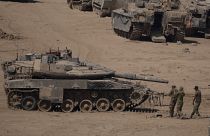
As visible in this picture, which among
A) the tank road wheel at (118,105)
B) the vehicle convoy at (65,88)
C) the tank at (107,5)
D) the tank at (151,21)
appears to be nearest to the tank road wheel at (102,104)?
the vehicle convoy at (65,88)

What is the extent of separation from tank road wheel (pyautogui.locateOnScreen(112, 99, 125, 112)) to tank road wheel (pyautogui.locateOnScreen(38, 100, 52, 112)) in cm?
227


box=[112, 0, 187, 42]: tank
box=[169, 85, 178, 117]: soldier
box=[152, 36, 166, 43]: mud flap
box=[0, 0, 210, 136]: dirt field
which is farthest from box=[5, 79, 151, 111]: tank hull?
box=[152, 36, 166, 43]: mud flap

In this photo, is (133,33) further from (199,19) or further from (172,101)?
(172,101)

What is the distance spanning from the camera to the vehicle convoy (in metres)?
20.0

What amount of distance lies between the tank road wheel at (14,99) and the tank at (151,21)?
14630 mm

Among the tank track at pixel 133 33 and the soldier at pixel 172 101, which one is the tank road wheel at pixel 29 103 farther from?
the tank track at pixel 133 33

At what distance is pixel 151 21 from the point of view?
110ft

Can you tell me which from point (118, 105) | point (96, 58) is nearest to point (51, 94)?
point (118, 105)

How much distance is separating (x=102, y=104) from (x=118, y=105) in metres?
0.58

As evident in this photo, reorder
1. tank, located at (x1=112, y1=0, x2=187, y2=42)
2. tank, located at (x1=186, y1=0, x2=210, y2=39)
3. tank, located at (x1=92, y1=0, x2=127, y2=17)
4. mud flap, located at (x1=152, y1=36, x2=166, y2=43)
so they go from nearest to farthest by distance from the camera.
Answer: tank, located at (x1=112, y1=0, x2=187, y2=42), mud flap, located at (x1=152, y1=36, x2=166, y2=43), tank, located at (x1=186, y1=0, x2=210, y2=39), tank, located at (x1=92, y1=0, x2=127, y2=17)

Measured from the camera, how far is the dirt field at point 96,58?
1809cm

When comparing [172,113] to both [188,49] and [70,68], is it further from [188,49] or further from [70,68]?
[188,49]

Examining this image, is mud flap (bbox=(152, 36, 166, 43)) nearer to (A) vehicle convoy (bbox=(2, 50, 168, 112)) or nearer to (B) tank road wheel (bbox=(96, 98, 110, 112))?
(A) vehicle convoy (bbox=(2, 50, 168, 112))

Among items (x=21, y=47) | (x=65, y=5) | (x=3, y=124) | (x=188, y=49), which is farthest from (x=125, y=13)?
(x=3, y=124)
